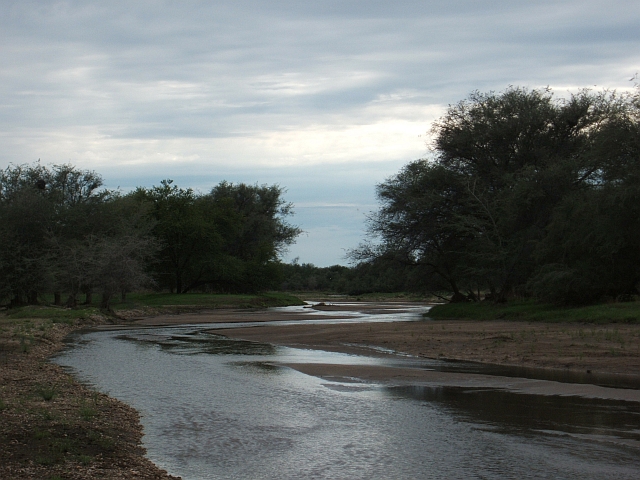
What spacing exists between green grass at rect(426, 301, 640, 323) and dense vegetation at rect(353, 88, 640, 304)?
112 centimetres

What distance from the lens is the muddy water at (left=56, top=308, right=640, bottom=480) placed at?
33.3ft

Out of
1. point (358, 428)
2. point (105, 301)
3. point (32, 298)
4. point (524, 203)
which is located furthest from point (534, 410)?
point (32, 298)

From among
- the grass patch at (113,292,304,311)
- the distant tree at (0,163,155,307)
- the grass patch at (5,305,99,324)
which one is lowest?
the grass patch at (113,292,304,311)

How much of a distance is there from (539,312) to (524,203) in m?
8.18

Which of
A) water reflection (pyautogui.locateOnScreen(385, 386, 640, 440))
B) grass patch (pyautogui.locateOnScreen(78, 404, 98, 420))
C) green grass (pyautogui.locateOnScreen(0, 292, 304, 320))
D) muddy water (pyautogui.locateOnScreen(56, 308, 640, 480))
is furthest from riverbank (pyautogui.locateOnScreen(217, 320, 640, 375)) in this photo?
grass patch (pyautogui.locateOnScreen(78, 404, 98, 420))

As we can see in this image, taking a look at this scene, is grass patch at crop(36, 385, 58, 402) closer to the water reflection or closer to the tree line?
the water reflection

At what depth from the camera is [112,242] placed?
5391 cm

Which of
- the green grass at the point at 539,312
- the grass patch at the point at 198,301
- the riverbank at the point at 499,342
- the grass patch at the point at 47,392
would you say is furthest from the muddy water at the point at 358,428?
the grass patch at the point at 198,301

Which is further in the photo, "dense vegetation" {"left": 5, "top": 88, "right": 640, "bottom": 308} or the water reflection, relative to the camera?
"dense vegetation" {"left": 5, "top": 88, "right": 640, "bottom": 308}

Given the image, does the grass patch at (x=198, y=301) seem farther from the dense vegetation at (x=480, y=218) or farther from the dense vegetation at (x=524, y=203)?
the dense vegetation at (x=524, y=203)

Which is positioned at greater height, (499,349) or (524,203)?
(524,203)

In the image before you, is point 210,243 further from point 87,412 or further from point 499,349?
point 87,412

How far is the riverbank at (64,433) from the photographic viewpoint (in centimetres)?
886

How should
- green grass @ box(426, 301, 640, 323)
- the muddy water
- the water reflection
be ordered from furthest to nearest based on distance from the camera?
1. green grass @ box(426, 301, 640, 323)
2. the water reflection
3. the muddy water
